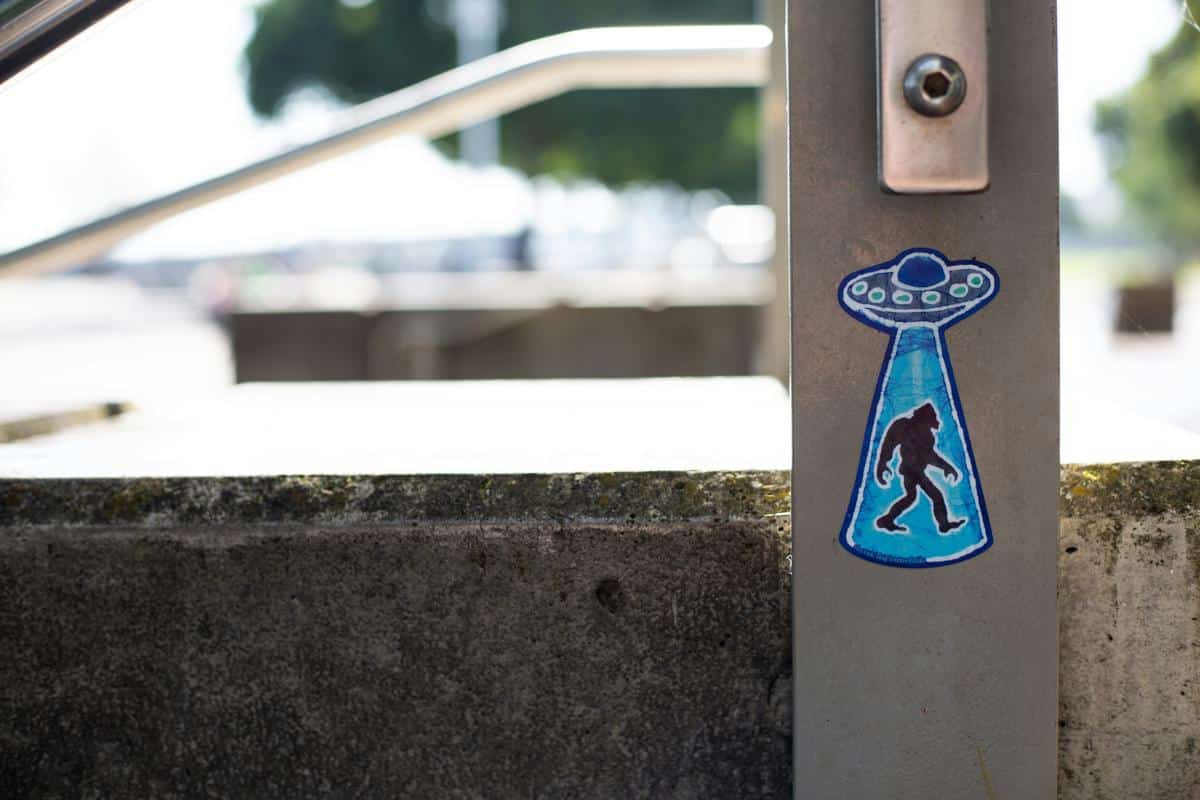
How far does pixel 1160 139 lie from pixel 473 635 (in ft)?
85.4

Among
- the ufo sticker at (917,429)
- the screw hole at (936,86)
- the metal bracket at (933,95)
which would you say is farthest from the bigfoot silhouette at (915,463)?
the screw hole at (936,86)

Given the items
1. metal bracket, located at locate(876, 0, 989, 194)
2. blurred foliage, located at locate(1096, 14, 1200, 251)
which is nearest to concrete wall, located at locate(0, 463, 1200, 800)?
metal bracket, located at locate(876, 0, 989, 194)

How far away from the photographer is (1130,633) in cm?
199

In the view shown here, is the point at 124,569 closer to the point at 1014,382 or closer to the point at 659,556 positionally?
the point at 659,556

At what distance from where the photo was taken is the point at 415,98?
3279mm

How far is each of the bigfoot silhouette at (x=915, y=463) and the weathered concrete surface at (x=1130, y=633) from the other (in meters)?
0.23

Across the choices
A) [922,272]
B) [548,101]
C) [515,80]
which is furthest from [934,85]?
[548,101]

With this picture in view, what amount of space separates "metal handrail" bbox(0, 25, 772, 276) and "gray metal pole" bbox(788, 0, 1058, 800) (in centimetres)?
157

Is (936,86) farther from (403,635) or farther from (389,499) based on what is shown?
(403,635)

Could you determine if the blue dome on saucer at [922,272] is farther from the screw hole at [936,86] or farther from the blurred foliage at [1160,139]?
the blurred foliage at [1160,139]

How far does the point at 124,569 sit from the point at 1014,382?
1374 mm

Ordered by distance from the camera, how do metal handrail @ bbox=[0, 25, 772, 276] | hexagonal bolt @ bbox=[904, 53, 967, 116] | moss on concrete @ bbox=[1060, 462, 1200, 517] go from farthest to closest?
1. metal handrail @ bbox=[0, 25, 772, 276]
2. moss on concrete @ bbox=[1060, 462, 1200, 517]
3. hexagonal bolt @ bbox=[904, 53, 967, 116]

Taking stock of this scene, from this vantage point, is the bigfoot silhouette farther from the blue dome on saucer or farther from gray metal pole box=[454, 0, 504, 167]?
gray metal pole box=[454, 0, 504, 167]

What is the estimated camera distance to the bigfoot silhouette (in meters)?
1.86
